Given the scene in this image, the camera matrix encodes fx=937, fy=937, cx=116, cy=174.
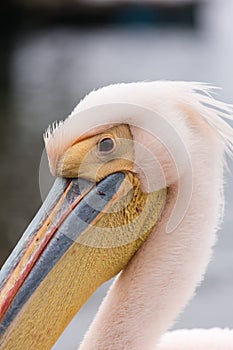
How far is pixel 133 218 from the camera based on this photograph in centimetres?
296

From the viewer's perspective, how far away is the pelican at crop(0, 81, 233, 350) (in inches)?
112

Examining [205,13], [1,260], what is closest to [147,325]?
[1,260]

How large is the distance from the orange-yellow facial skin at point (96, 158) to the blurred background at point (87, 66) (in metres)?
1.67

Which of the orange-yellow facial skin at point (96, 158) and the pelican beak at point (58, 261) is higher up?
the orange-yellow facial skin at point (96, 158)

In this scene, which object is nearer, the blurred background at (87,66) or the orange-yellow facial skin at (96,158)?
the orange-yellow facial skin at (96,158)

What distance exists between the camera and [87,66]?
17.1 m

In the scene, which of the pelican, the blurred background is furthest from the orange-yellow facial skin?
the blurred background

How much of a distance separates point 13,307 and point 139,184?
21.5 inches

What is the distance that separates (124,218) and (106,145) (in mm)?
246

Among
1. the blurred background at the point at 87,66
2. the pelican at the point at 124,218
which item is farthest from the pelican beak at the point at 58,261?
the blurred background at the point at 87,66

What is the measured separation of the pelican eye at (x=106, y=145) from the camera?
2875 millimetres

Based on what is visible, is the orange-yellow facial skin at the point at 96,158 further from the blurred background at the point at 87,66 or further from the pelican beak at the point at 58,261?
the blurred background at the point at 87,66

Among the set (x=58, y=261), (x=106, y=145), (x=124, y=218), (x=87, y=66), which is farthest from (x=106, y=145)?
(x=87, y=66)

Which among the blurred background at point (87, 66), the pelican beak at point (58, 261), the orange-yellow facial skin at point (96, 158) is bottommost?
the pelican beak at point (58, 261)
